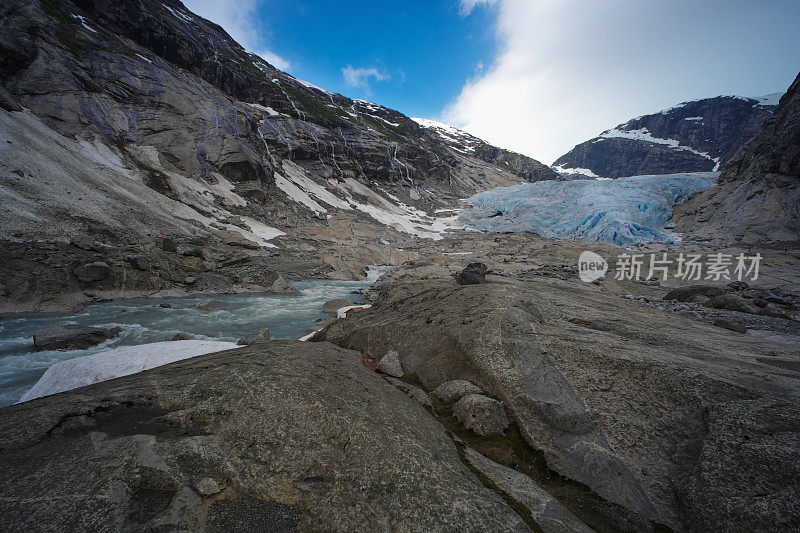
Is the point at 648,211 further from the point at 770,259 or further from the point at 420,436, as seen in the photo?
the point at 420,436

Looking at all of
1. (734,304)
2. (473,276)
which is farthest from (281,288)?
(734,304)

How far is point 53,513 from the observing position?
1717 millimetres

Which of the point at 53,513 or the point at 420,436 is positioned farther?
the point at 420,436

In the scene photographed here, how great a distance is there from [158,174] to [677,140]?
20247 centimetres

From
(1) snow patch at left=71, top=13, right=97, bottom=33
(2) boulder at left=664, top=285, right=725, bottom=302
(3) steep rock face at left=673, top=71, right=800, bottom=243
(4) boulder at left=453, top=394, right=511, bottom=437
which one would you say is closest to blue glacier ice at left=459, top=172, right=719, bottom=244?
(3) steep rock face at left=673, top=71, right=800, bottom=243

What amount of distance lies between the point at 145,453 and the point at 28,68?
145 feet

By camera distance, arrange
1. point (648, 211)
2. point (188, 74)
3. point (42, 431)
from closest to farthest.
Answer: point (42, 431) < point (648, 211) < point (188, 74)

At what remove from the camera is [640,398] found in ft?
11.0

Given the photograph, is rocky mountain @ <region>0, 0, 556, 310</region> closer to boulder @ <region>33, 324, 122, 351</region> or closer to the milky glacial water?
the milky glacial water

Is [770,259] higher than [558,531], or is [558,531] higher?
[770,259]

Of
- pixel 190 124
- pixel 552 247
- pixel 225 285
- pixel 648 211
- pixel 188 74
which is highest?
pixel 188 74

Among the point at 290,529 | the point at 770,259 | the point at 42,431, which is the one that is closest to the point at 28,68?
the point at 42,431

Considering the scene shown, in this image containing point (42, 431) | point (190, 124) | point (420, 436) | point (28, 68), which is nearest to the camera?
point (42, 431)

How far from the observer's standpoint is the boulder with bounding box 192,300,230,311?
44.6 ft
